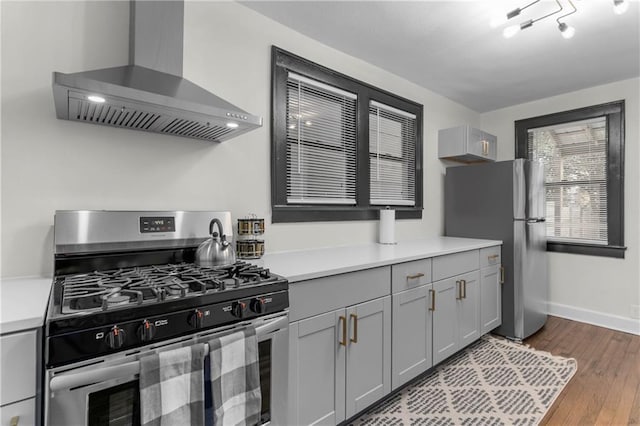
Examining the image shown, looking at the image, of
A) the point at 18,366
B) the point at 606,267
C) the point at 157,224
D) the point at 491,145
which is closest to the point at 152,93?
the point at 157,224

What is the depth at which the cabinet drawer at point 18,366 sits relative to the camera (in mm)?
911

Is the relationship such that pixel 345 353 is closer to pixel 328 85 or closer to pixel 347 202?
pixel 347 202

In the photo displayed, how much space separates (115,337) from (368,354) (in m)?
1.30

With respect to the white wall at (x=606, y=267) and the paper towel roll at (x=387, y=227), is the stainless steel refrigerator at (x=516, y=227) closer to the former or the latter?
the white wall at (x=606, y=267)

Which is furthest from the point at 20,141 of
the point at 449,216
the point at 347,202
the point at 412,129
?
the point at 449,216

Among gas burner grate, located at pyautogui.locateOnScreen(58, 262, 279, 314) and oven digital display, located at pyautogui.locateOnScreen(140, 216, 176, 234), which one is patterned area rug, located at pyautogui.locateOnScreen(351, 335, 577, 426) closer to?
gas burner grate, located at pyautogui.locateOnScreen(58, 262, 279, 314)

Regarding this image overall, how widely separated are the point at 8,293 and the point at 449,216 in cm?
357

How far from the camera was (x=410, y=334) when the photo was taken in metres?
2.12

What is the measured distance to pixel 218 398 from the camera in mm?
1193

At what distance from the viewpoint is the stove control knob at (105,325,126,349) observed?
0.99m

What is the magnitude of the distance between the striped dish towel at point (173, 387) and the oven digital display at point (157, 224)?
Result: 77 cm

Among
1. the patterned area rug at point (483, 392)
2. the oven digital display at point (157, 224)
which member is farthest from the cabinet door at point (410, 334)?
the oven digital display at point (157, 224)

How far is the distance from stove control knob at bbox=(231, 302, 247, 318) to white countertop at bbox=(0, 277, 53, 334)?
571 millimetres

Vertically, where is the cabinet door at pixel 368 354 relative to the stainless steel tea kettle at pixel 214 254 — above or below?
below
